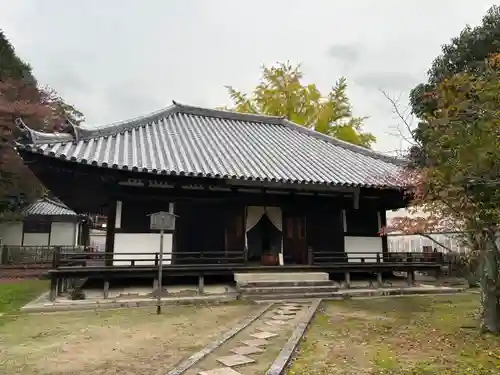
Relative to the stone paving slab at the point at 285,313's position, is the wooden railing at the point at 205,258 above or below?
above

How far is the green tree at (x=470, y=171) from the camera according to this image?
184 inches

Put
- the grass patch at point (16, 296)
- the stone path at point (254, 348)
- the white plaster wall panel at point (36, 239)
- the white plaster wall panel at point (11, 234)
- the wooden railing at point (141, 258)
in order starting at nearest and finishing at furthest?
1. the stone path at point (254, 348)
2. the grass patch at point (16, 296)
3. the wooden railing at point (141, 258)
4. the white plaster wall panel at point (11, 234)
5. the white plaster wall panel at point (36, 239)

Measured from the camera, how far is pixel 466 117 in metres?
4.89

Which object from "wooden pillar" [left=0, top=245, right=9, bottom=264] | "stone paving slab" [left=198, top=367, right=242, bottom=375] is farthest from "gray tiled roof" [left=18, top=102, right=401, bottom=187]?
"wooden pillar" [left=0, top=245, right=9, bottom=264]

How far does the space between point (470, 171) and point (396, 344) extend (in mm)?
2630

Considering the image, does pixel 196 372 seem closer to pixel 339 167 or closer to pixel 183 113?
pixel 339 167

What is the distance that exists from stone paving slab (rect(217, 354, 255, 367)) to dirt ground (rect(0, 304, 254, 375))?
0.58 meters

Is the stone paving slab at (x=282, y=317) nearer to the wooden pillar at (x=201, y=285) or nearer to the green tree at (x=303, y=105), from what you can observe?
the wooden pillar at (x=201, y=285)

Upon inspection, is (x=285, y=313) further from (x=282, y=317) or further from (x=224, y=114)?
(x=224, y=114)

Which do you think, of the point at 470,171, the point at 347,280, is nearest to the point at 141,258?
the point at 347,280

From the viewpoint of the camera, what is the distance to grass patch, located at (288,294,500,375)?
172 inches

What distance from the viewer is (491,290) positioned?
579 centimetres

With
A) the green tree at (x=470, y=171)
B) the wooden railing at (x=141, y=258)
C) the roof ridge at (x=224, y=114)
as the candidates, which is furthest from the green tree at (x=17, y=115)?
the green tree at (x=470, y=171)

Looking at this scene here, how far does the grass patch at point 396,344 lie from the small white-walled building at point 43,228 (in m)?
23.4
